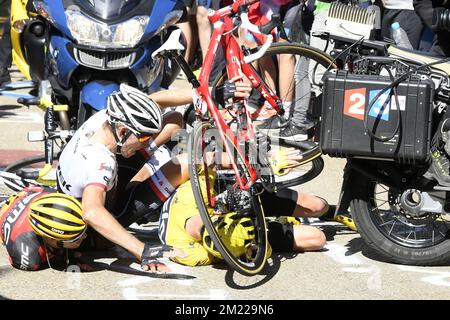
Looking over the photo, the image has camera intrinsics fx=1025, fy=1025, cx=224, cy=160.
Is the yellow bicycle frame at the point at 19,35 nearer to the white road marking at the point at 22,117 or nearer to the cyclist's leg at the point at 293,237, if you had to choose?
the white road marking at the point at 22,117

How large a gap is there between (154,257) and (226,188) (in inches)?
29.1

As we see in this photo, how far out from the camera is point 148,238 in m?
6.74

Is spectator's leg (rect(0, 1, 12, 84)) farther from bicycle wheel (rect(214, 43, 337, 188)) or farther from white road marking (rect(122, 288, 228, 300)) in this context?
white road marking (rect(122, 288, 228, 300))

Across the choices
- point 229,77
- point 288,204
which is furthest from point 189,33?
point 288,204

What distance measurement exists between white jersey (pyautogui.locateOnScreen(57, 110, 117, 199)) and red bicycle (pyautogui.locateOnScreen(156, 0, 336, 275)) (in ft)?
1.65

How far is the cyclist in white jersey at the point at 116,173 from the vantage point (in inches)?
223

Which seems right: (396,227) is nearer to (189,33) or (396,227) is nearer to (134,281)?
(134,281)

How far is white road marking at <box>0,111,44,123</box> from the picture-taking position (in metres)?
10.7

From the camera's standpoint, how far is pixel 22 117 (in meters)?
10.9

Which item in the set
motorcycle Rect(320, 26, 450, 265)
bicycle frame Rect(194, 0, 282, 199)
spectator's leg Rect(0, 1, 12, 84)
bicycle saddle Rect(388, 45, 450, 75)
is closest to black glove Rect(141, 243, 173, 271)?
bicycle frame Rect(194, 0, 282, 199)

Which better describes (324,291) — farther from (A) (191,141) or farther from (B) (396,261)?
(A) (191,141)

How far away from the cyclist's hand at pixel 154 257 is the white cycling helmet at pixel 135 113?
680 millimetres

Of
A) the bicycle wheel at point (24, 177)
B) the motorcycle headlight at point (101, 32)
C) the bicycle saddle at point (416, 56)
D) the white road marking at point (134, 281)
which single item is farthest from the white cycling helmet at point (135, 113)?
the bicycle wheel at point (24, 177)

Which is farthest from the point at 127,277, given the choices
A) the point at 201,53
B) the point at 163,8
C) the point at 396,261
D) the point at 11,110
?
the point at 11,110
